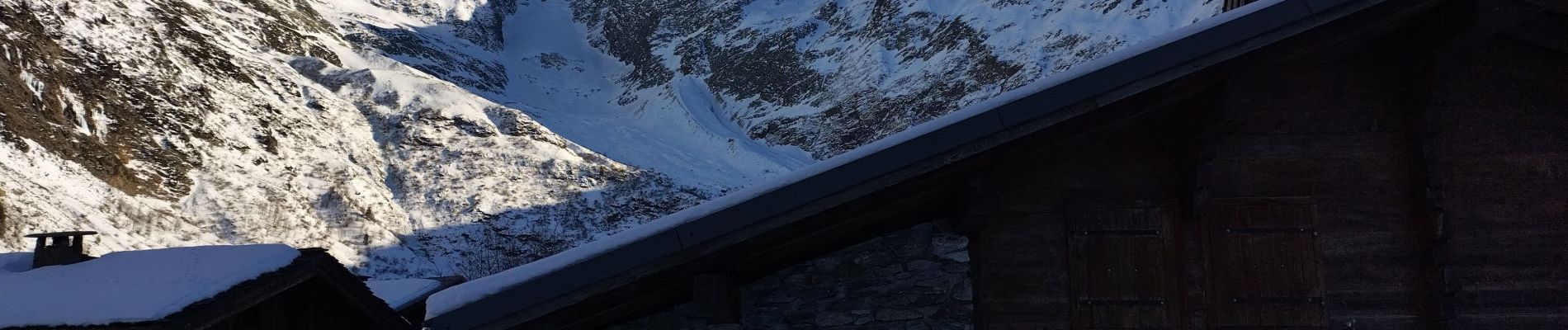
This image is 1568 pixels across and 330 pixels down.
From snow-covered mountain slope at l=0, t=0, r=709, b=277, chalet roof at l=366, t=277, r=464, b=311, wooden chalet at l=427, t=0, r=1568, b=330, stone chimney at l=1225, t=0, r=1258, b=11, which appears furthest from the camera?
snow-covered mountain slope at l=0, t=0, r=709, b=277

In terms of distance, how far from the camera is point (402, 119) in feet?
141

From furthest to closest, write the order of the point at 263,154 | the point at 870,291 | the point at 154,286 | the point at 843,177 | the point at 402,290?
the point at 263,154
the point at 402,290
the point at 154,286
the point at 870,291
the point at 843,177

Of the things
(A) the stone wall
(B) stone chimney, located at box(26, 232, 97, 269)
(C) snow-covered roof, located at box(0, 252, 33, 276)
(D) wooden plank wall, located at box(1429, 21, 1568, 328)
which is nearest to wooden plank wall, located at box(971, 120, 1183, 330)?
Result: (A) the stone wall

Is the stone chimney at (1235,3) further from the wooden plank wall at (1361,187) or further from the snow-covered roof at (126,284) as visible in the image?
the snow-covered roof at (126,284)

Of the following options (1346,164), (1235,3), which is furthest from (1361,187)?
(1235,3)

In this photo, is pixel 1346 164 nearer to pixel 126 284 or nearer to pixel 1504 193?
pixel 1504 193

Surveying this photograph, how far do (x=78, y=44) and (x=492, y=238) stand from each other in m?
14.8

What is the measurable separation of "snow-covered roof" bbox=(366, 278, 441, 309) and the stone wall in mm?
9300

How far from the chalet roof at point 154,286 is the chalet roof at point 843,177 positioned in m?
5.57

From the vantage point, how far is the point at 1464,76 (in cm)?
566

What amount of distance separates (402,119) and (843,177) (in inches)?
1645

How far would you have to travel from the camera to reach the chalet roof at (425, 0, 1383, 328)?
15.0 feet

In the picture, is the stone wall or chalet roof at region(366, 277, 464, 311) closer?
the stone wall

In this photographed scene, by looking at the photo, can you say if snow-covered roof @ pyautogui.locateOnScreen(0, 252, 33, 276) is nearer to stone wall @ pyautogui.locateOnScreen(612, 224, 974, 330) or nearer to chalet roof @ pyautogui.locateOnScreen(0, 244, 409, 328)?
chalet roof @ pyautogui.locateOnScreen(0, 244, 409, 328)
